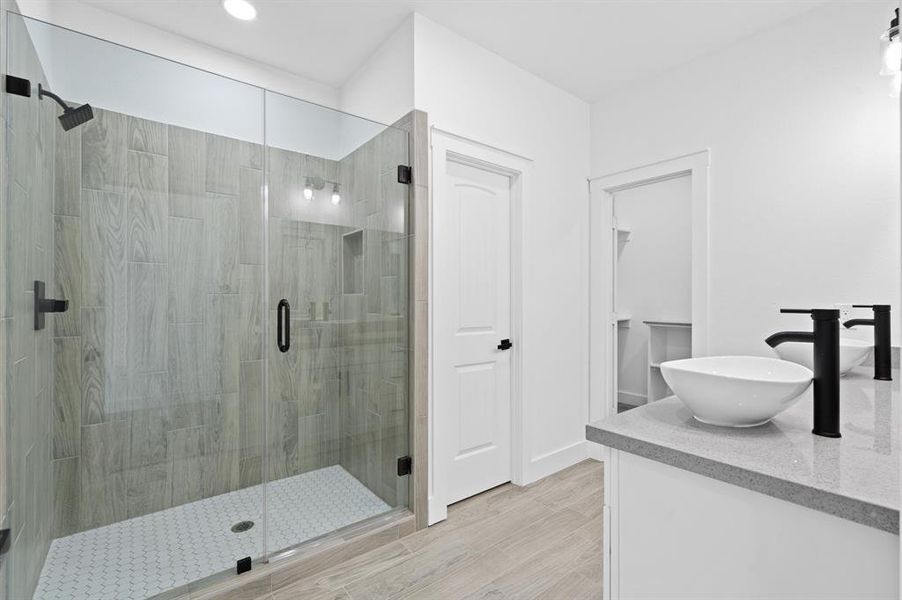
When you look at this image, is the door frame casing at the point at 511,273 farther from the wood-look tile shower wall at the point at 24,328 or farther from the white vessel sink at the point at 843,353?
the wood-look tile shower wall at the point at 24,328

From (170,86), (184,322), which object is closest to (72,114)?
(170,86)

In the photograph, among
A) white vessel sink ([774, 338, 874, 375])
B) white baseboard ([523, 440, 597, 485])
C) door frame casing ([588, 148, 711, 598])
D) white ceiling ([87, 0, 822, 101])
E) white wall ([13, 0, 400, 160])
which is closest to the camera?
white wall ([13, 0, 400, 160])

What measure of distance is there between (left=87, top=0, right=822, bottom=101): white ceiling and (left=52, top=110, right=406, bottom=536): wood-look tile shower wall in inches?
31.5

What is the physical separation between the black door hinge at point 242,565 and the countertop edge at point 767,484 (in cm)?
161

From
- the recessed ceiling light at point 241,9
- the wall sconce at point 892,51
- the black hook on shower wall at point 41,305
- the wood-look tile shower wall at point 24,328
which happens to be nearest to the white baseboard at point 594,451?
the wall sconce at point 892,51

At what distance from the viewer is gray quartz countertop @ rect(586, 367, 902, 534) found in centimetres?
72

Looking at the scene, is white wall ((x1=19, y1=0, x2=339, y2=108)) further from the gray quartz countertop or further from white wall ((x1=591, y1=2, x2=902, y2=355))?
the gray quartz countertop

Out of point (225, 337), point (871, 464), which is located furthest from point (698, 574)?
point (225, 337)

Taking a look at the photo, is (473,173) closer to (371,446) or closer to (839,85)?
(371,446)

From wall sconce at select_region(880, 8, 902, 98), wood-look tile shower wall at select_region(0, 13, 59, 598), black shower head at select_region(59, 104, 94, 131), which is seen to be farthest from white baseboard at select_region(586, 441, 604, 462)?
black shower head at select_region(59, 104, 94, 131)

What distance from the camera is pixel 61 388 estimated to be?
1.61 metres

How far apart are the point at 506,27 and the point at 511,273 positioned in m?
1.45

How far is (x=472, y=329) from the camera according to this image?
2631 mm

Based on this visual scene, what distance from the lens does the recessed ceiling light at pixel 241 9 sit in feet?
7.18
